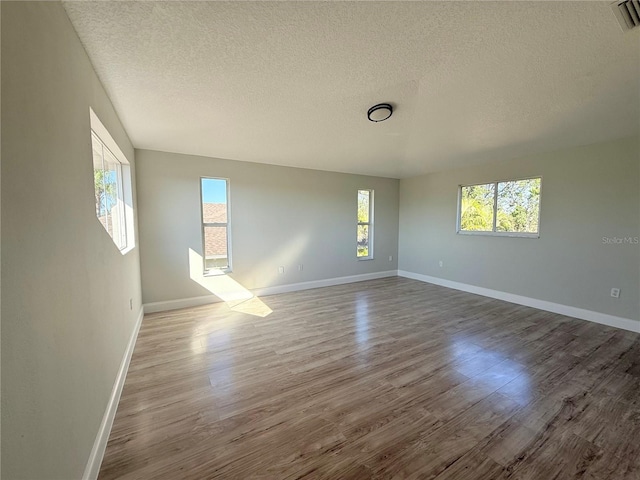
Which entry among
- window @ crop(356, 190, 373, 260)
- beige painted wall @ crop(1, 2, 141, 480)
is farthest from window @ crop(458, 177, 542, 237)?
→ beige painted wall @ crop(1, 2, 141, 480)

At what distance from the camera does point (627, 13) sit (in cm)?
142

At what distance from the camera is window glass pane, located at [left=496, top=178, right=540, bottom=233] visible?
412 centimetres

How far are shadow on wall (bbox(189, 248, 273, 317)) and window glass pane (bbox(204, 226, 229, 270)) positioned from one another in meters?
0.16

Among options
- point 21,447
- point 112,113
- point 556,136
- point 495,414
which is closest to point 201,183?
point 112,113

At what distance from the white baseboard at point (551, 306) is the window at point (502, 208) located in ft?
3.41

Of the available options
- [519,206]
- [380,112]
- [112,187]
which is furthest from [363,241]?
[112,187]

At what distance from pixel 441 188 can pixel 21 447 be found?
6.04m

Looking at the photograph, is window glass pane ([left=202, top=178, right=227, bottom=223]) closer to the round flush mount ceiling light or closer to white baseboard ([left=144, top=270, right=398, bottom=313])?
white baseboard ([left=144, top=270, right=398, bottom=313])

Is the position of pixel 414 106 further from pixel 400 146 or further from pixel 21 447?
pixel 21 447

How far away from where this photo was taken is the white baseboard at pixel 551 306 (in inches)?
129

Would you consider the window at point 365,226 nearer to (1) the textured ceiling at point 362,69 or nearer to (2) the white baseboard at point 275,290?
(2) the white baseboard at point 275,290

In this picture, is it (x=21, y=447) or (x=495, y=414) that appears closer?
(x=21, y=447)

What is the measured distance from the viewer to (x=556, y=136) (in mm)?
3229

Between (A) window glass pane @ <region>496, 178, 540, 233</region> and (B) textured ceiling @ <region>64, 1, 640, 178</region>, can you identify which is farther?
(A) window glass pane @ <region>496, 178, 540, 233</region>
